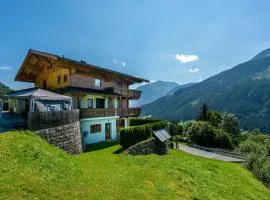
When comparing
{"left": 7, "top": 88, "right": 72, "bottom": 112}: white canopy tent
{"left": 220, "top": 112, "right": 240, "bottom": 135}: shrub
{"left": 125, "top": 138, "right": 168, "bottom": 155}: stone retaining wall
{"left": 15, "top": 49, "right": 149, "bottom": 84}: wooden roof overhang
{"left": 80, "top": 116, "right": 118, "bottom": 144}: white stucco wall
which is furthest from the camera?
{"left": 220, "top": 112, "right": 240, "bottom": 135}: shrub

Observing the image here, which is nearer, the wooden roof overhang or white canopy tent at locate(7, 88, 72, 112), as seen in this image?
white canopy tent at locate(7, 88, 72, 112)

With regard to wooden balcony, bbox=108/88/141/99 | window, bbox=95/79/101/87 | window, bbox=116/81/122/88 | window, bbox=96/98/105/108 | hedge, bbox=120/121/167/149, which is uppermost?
window, bbox=116/81/122/88

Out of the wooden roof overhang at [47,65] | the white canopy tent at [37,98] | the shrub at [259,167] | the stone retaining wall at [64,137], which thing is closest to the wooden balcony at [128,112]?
the wooden roof overhang at [47,65]

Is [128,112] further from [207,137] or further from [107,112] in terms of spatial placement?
[207,137]

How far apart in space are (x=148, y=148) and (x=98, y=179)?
15.2 meters

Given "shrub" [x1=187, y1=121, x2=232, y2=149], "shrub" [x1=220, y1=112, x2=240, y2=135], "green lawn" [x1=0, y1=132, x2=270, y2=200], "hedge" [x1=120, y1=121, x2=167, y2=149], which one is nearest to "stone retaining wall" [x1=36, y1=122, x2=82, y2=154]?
"green lawn" [x1=0, y1=132, x2=270, y2=200]

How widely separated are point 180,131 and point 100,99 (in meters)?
29.1

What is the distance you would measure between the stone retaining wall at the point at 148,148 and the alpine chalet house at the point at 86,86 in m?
7.50

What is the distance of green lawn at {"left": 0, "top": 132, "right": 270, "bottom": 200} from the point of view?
11.9 metres

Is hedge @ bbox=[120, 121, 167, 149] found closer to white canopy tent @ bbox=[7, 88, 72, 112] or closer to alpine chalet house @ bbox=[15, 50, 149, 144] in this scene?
alpine chalet house @ bbox=[15, 50, 149, 144]

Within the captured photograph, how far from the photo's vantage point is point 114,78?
4381cm

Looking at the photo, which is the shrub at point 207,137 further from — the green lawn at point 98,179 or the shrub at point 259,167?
the green lawn at point 98,179

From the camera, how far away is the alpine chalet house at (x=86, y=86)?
32344 mm

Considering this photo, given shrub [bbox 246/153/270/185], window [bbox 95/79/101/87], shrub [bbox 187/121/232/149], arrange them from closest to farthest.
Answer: shrub [bbox 246/153/270/185] < window [bbox 95/79/101/87] < shrub [bbox 187/121/232/149]
